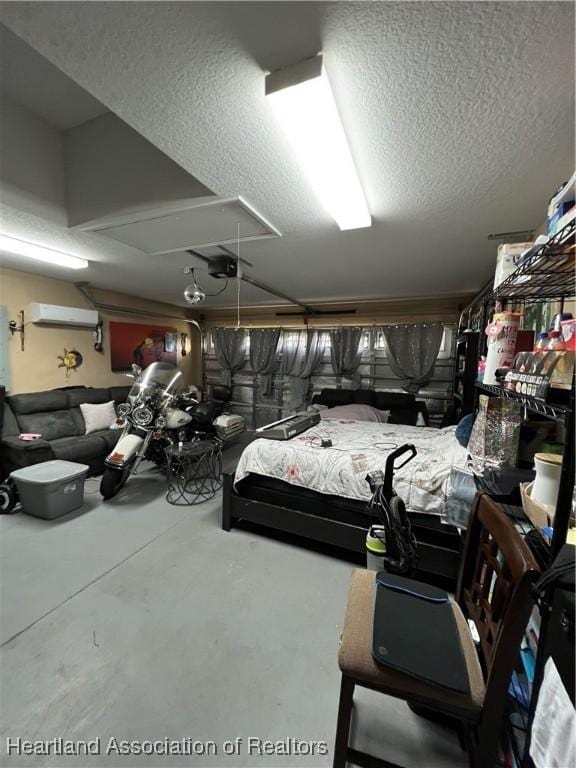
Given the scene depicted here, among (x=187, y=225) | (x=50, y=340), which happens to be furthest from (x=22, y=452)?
(x=187, y=225)

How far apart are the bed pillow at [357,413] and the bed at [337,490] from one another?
1.65 metres

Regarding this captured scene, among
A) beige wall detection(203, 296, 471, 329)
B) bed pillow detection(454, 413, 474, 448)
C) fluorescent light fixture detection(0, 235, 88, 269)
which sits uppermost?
fluorescent light fixture detection(0, 235, 88, 269)

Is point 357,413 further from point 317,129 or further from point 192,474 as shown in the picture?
point 317,129

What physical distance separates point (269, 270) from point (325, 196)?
1.81m

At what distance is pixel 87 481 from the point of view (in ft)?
11.9

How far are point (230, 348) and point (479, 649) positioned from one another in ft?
19.9

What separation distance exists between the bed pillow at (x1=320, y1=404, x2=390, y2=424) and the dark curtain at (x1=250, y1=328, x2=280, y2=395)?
1830 millimetres

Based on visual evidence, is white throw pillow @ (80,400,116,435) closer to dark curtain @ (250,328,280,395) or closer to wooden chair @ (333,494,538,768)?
dark curtain @ (250,328,280,395)

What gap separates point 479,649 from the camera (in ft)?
3.54

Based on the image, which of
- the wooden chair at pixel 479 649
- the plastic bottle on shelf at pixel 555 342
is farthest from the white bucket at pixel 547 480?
the plastic bottle on shelf at pixel 555 342

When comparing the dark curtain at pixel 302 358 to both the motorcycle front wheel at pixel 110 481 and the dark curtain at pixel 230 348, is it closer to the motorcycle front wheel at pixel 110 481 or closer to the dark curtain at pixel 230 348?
the dark curtain at pixel 230 348

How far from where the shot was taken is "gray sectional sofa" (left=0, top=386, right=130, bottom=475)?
3.23 metres

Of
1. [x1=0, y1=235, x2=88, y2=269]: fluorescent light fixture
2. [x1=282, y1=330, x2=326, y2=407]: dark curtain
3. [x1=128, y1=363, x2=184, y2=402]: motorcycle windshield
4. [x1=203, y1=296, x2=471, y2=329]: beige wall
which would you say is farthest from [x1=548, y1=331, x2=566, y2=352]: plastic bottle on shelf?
[x1=282, y1=330, x2=326, y2=407]: dark curtain

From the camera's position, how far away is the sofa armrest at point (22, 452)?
3166 millimetres
